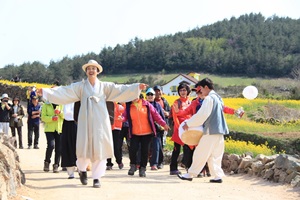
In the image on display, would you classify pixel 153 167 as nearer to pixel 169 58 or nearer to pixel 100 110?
pixel 100 110

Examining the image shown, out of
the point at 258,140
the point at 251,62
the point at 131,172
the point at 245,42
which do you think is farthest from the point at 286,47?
the point at 131,172

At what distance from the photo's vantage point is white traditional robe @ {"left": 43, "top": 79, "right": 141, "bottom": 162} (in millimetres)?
9094

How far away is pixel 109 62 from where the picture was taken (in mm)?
107125

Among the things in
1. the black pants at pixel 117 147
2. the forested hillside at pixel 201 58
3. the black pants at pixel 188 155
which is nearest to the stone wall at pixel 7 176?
the black pants at pixel 188 155

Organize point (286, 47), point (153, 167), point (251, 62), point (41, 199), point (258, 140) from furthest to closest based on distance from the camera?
point (286, 47) → point (251, 62) → point (258, 140) → point (153, 167) → point (41, 199)

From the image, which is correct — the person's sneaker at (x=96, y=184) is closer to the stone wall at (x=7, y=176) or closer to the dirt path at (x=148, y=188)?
the dirt path at (x=148, y=188)

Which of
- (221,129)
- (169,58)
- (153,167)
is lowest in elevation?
(153,167)

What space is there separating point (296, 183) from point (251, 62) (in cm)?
9621

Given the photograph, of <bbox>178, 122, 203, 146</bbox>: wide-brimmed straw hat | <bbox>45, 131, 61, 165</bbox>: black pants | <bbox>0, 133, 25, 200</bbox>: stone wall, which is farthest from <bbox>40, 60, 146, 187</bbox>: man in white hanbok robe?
<bbox>45, 131, 61, 165</bbox>: black pants

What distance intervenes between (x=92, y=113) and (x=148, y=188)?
1.56m

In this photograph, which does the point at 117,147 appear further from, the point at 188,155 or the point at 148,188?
the point at 148,188

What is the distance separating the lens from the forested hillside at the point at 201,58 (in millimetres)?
89438

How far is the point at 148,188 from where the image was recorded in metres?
9.35

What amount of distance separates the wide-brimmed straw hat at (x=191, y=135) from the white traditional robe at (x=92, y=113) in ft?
5.36
